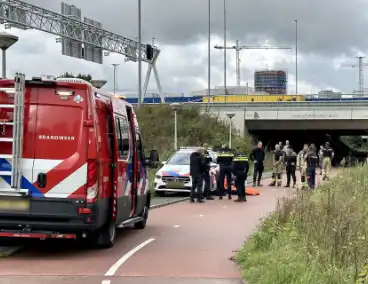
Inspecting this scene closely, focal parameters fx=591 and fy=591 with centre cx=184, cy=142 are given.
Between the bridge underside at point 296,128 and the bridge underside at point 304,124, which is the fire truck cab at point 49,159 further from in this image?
the bridge underside at point 296,128

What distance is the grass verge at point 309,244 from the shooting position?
6.28 metres

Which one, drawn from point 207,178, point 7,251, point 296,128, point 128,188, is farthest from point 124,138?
point 296,128

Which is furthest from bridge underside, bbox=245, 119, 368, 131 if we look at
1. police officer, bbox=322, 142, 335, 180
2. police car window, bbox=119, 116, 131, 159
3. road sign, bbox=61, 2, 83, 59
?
police car window, bbox=119, 116, 131, 159

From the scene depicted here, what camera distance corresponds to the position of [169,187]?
67.6ft

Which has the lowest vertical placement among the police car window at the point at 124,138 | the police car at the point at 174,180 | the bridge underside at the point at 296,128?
the police car at the point at 174,180

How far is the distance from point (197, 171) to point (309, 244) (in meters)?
11.3

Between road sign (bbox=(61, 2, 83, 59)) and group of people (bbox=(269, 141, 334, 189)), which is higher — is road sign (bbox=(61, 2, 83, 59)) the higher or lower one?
the higher one

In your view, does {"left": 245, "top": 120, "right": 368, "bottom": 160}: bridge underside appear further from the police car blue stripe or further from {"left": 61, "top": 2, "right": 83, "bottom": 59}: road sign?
the police car blue stripe

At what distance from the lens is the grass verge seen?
6.28m

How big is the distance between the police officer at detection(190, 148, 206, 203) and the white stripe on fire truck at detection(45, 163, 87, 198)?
32.4ft

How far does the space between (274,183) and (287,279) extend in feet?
65.3

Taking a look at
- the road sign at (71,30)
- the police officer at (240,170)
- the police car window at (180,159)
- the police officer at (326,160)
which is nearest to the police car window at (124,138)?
the police officer at (240,170)

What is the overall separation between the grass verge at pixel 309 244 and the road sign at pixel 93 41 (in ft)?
99.5

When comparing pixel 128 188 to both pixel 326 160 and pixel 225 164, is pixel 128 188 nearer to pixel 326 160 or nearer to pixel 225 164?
pixel 225 164
